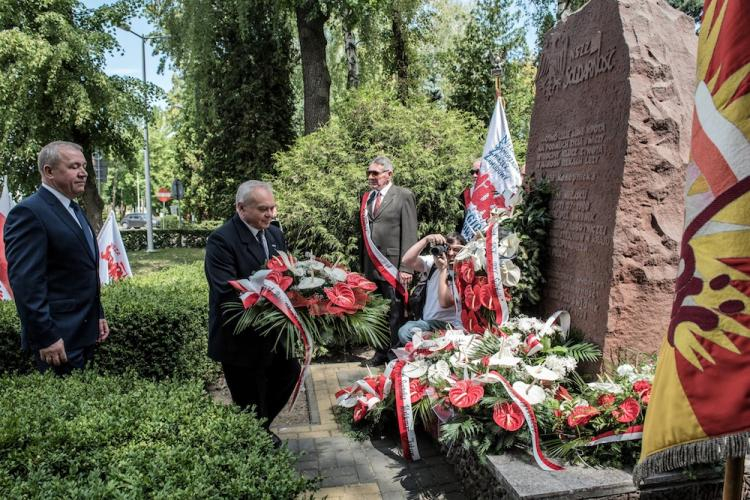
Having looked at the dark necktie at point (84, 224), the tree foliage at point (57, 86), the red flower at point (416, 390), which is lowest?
the red flower at point (416, 390)

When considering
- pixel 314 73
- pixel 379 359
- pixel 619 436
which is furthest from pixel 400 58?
pixel 619 436

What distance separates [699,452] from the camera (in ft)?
5.74

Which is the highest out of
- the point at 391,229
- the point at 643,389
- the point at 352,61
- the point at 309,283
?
the point at 352,61

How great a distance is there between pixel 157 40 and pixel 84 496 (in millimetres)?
13469

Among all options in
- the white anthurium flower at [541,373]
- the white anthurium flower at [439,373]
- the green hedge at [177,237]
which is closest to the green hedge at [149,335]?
the white anthurium flower at [439,373]

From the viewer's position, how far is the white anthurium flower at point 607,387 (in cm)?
292

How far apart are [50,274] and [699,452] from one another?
3.24 meters

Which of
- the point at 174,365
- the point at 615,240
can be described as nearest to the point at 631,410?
the point at 615,240

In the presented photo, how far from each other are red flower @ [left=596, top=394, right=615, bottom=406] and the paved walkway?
36.1 inches

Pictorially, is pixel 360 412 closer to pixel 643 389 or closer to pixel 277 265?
pixel 277 265

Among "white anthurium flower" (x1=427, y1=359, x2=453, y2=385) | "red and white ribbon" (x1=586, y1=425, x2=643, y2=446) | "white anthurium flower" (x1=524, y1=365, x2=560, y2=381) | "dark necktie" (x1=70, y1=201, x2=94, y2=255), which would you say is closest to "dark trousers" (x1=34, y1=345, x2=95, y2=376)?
"dark necktie" (x1=70, y1=201, x2=94, y2=255)

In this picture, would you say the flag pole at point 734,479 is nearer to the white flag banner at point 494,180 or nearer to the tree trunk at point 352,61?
the white flag banner at point 494,180

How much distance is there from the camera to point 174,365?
15.8ft

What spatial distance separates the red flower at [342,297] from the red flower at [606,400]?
4.49ft
